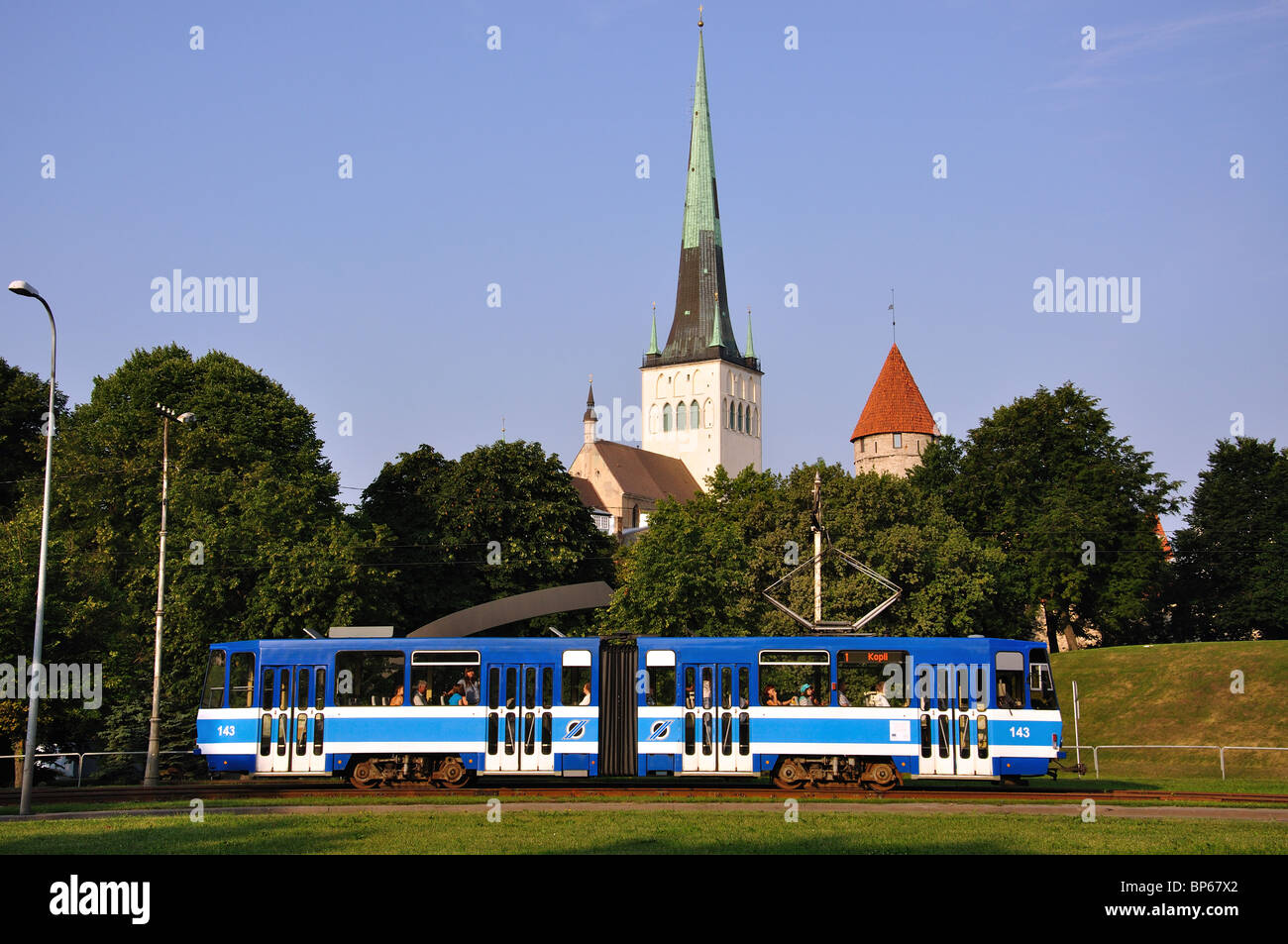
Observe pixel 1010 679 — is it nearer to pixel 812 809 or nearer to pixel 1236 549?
pixel 812 809

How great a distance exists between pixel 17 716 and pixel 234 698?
12243 millimetres

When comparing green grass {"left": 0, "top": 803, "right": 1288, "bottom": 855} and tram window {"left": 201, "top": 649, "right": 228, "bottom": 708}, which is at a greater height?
tram window {"left": 201, "top": 649, "right": 228, "bottom": 708}

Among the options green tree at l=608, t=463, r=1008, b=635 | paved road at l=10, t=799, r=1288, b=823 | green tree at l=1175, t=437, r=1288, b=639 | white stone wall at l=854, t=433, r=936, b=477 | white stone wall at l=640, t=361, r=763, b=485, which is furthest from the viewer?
white stone wall at l=640, t=361, r=763, b=485

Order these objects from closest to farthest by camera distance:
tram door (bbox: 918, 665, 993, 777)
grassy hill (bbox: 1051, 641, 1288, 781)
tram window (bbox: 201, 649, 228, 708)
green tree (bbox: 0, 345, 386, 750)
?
tram door (bbox: 918, 665, 993, 777) → tram window (bbox: 201, 649, 228, 708) → green tree (bbox: 0, 345, 386, 750) → grassy hill (bbox: 1051, 641, 1288, 781)

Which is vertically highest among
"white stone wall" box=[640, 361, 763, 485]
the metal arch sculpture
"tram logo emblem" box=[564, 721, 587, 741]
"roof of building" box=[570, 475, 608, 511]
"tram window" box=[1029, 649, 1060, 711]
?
"white stone wall" box=[640, 361, 763, 485]

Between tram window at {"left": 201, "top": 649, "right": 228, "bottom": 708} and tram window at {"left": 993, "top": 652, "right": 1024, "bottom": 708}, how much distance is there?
15506mm

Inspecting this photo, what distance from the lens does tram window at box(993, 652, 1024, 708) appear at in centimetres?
2528

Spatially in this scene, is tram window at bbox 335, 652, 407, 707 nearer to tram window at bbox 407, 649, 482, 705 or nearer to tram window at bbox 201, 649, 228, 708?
tram window at bbox 407, 649, 482, 705

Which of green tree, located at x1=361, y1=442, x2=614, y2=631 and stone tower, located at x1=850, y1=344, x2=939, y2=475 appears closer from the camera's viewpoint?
green tree, located at x1=361, y1=442, x2=614, y2=631

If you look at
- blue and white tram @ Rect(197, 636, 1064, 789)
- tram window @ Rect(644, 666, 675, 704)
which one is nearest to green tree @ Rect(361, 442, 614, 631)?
blue and white tram @ Rect(197, 636, 1064, 789)

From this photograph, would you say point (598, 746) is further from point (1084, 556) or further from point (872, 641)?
point (1084, 556)

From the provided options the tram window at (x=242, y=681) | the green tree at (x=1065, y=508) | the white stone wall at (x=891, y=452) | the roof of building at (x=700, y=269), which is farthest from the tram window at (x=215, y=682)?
the roof of building at (x=700, y=269)

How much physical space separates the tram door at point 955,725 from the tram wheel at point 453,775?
897 centimetres

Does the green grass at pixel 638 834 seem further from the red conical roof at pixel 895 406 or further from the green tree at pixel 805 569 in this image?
the red conical roof at pixel 895 406
